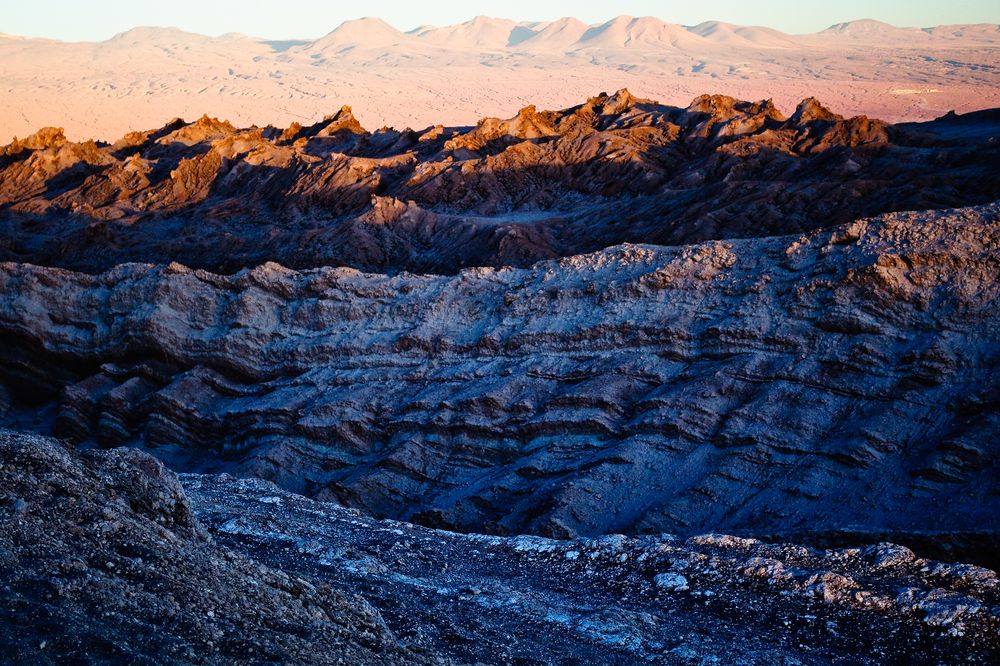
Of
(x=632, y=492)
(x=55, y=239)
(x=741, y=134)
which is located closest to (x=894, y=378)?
(x=632, y=492)

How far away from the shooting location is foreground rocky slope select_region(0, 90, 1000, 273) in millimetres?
24391

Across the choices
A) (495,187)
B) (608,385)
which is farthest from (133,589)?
(495,187)

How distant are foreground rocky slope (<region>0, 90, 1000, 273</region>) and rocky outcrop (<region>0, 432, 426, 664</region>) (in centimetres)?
1761

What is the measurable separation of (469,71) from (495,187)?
86830mm

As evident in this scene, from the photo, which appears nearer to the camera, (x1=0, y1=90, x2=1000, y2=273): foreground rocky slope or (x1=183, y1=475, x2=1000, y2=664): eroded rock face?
(x1=183, y1=475, x2=1000, y2=664): eroded rock face

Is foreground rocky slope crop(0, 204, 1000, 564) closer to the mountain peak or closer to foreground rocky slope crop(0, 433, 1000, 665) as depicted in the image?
foreground rocky slope crop(0, 433, 1000, 665)

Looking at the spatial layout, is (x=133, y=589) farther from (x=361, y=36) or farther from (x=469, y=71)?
(x=361, y=36)

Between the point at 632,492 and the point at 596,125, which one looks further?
the point at 596,125

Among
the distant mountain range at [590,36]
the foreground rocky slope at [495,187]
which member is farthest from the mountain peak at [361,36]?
the foreground rocky slope at [495,187]

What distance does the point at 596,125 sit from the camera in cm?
3738

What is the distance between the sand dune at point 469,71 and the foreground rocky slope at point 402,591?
62440mm

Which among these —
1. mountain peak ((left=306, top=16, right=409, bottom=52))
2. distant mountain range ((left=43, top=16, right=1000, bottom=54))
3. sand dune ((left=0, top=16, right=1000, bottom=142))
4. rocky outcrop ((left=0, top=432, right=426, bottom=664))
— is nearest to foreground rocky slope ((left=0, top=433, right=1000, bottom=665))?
rocky outcrop ((left=0, top=432, right=426, bottom=664))

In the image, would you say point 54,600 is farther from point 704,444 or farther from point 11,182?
point 11,182

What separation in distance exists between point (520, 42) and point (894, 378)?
468ft
